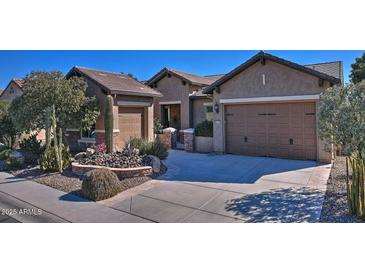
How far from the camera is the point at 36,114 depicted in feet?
35.3

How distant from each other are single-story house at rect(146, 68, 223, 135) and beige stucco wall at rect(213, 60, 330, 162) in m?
4.52

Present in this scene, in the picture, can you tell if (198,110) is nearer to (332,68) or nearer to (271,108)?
(271,108)

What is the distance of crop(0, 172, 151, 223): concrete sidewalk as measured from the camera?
5594 mm

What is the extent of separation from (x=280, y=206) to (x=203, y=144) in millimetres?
7808

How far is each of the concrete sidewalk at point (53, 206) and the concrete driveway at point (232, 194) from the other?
341 mm

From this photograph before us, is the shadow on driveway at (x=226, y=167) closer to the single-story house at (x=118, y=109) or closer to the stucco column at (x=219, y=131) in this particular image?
the stucco column at (x=219, y=131)

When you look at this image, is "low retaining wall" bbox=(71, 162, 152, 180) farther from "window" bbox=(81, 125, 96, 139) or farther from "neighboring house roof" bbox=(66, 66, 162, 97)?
"window" bbox=(81, 125, 96, 139)

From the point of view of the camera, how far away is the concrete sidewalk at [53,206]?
5.59 m

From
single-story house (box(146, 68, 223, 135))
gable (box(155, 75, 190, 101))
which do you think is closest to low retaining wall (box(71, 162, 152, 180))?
single-story house (box(146, 68, 223, 135))

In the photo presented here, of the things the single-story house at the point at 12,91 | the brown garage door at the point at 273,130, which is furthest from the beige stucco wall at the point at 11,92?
the brown garage door at the point at 273,130

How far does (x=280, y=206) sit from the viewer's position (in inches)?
232

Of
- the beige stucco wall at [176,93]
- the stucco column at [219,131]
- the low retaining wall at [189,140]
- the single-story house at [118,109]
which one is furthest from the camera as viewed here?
the beige stucco wall at [176,93]

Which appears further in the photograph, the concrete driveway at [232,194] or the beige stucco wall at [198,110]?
the beige stucco wall at [198,110]
